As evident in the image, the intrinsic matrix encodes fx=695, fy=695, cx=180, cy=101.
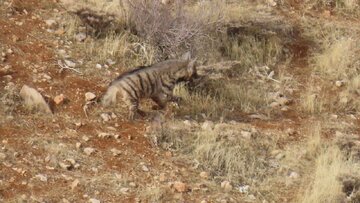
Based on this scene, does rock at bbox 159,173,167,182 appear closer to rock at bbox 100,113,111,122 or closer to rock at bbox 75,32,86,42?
rock at bbox 100,113,111,122

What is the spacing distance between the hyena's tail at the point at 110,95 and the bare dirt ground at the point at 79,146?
14 centimetres

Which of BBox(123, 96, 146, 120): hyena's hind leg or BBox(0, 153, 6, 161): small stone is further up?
BBox(123, 96, 146, 120): hyena's hind leg

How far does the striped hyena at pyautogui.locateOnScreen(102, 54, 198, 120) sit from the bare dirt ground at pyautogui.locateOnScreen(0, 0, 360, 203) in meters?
0.26

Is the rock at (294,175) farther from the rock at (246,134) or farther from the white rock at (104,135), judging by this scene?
the white rock at (104,135)

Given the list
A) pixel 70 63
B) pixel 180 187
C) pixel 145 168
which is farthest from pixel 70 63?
pixel 180 187

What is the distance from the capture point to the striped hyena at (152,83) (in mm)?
8297

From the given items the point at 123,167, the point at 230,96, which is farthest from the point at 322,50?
the point at 123,167

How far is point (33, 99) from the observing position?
818 centimetres

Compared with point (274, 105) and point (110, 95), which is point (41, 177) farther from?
point (274, 105)

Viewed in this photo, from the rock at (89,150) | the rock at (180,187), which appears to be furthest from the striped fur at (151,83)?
the rock at (180,187)

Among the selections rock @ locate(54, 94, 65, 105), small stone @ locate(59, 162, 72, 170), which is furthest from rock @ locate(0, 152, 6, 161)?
rock @ locate(54, 94, 65, 105)

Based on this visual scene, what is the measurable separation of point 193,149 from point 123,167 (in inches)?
37.0

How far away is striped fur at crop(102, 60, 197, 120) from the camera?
8.29 meters

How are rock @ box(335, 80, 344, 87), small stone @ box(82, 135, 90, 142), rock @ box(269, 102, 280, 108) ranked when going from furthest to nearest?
rock @ box(335, 80, 344, 87) → rock @ box(269, 102, 280, 108) → small stone @ box(82, 135, 90, 142)
